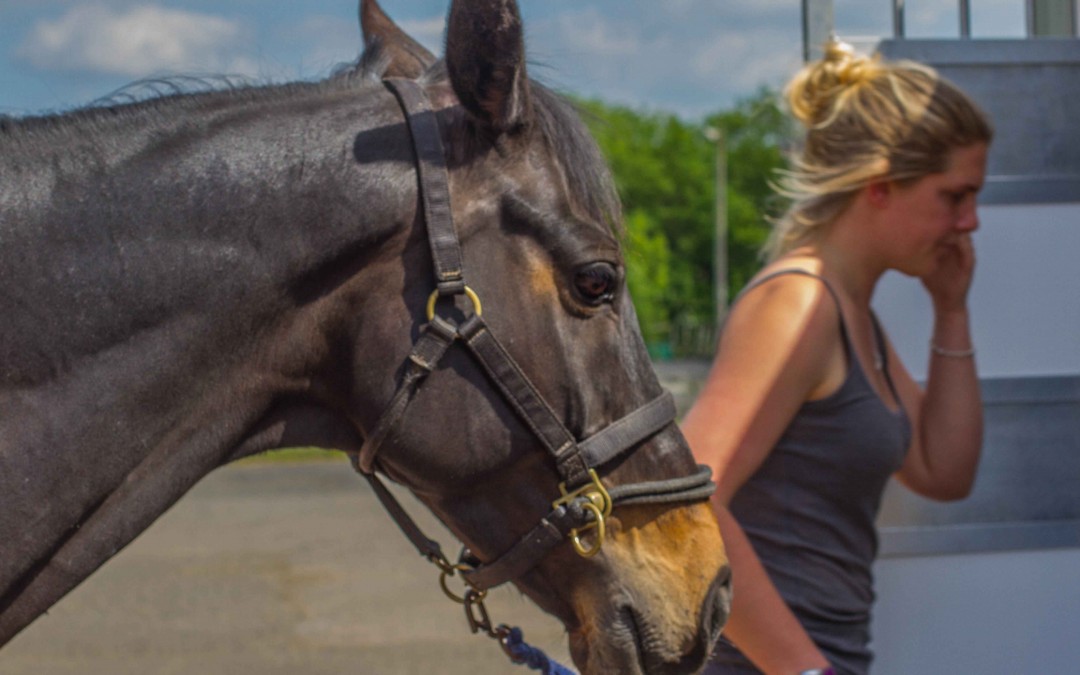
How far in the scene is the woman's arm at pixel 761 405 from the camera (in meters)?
2.15

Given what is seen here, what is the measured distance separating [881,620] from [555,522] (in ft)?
5.13

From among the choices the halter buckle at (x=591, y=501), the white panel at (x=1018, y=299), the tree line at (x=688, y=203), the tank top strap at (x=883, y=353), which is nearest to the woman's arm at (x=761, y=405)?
the tank top strap at (x=883, y=353)

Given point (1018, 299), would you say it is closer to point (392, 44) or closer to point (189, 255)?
point (392, 44)

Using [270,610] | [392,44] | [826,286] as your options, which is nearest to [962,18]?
[826,286]

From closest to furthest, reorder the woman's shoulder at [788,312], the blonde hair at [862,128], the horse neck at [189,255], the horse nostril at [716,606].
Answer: the horse neck at [189,255]
the horse nostril at [716,606]
the woman's shoulder at [788,312]
the blonde hair at [862,128]

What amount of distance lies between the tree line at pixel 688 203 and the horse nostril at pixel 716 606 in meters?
52.7

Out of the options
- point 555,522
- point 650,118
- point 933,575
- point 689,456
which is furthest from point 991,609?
point 650,118

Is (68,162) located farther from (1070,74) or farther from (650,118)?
(650,118)

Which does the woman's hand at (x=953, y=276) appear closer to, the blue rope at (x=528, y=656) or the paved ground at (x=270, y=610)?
the blue rope at (x=528, y=656)

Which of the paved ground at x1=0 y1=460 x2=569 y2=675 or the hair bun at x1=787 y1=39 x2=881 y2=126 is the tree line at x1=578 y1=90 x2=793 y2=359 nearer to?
the paved ground at x1=0 y1=460 x2=569 y2=675

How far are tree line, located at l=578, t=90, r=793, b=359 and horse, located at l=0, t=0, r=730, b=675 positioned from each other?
5280cm

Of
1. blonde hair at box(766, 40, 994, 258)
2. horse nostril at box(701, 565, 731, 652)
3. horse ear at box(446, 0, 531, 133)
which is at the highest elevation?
horse ear at box(446, 0, 531, 133)

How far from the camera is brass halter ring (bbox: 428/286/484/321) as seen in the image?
1641mm

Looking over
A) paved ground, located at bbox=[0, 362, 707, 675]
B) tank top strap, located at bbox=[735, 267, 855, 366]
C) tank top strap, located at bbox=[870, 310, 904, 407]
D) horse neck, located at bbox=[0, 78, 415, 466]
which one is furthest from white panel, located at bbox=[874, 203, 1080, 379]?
paved ground, located at bbox=[0, 362, 707, 675]
